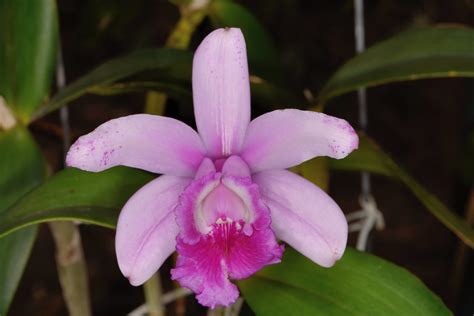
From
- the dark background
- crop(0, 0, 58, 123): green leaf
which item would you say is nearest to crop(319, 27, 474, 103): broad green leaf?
crop(0, 0, 58, 123): green leaf

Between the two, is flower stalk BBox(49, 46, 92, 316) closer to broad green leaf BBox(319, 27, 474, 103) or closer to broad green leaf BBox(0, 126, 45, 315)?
broad green leaf BBox(0, 126, 45, 315)

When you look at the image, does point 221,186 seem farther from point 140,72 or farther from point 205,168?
point 140,72

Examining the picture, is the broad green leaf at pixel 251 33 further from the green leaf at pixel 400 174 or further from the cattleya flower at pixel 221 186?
the cattleya flower at pixel 221 186

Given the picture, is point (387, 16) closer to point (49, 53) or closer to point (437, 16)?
point (437, 16)

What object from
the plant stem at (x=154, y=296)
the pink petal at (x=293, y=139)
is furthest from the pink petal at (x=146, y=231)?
the plant stem at (x=154, y=296)

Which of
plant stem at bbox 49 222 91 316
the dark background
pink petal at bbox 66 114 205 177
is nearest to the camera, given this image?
pink petal at bbox 66 114 205 177

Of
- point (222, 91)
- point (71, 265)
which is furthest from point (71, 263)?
point (222, 91)
